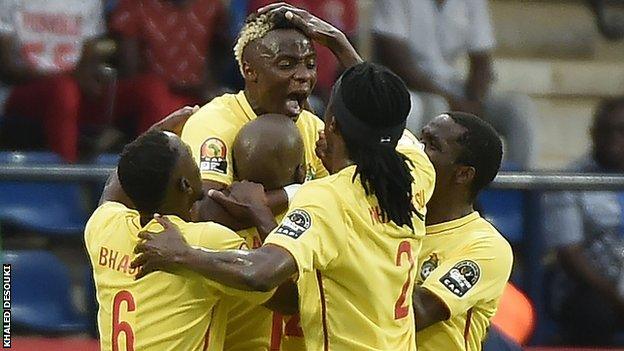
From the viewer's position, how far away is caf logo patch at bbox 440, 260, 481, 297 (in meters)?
4.53

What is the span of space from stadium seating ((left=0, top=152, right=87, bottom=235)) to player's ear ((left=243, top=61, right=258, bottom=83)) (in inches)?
113

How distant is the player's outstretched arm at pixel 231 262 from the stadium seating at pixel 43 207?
3489 millimetres

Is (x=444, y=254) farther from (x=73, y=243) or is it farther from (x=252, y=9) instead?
(x=252, y=9)

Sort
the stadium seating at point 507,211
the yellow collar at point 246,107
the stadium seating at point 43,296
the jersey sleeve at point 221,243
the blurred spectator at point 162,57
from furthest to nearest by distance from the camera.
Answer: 1. the blurred spectator at point 162,57
2. the stadium seating at point 507,211
3. the stadium seating at point 43,296
4. the yellow collar at point 246,107
5. the jersey sleeve at point 221,243

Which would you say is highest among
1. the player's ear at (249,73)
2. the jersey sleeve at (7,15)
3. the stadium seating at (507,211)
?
the player's ear at (249,73)

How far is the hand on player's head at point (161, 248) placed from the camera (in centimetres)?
402

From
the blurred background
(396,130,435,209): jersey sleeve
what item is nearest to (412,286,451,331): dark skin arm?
(396,130,435,209): jersey sleeve

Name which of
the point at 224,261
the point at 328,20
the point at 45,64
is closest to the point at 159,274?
the point at 224,261

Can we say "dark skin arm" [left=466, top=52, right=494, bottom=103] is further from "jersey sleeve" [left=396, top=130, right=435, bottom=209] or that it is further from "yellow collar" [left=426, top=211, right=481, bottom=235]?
"jersey sleeve" [left=396, top=130, right=435, bottom=209]

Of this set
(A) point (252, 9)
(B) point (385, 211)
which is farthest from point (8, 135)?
(B) point (385, 211)

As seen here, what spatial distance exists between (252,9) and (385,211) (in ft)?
14.2

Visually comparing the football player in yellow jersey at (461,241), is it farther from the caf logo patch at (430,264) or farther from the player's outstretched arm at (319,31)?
the player's outstretched arm at (319,31)

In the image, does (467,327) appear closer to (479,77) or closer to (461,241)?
(461,241)

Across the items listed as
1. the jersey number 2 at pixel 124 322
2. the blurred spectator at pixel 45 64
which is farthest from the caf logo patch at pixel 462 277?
the blurred spectator at pixel 45 64
